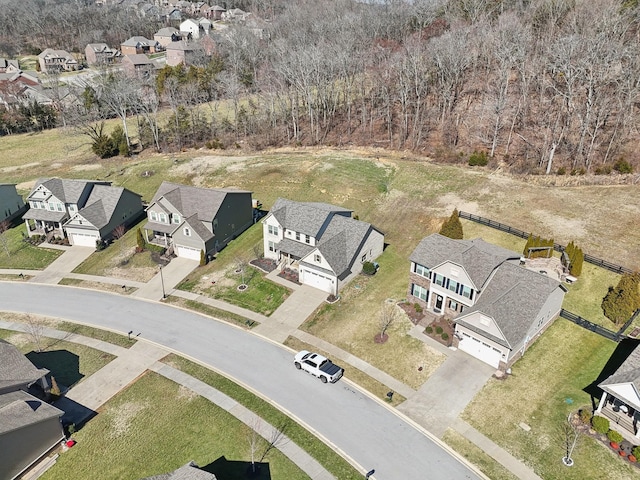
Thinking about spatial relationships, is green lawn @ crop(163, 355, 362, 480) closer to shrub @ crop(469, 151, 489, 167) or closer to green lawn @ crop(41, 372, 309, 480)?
green lawn @ crop(41, 372, 309, 480)

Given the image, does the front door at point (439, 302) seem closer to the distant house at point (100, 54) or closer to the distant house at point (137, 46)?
the distant house at point (100, 54)

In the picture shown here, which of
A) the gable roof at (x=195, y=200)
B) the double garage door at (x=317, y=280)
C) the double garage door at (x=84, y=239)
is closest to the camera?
the double garage door at (x=317, y=280)

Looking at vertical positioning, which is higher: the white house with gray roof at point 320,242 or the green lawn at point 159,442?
the white house with gray roof at point 320,242

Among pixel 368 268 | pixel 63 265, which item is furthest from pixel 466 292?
pixel 63 265

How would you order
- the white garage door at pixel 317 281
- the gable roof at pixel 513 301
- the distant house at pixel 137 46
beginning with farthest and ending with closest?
the distant house at pixel 137 46, the white garage door at pixel 317 281, the gable roof at pixel 513 301

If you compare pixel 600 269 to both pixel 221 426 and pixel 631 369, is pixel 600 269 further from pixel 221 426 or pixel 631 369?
pixel 221 426

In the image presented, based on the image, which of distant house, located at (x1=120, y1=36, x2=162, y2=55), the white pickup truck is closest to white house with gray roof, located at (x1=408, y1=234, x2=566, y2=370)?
the white pickup truck

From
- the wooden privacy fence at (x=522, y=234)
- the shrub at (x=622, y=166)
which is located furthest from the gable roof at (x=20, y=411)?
the shrub at (x=622, y=166)

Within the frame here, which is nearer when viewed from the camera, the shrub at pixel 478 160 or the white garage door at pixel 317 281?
the white garage door at pixel 317 281
